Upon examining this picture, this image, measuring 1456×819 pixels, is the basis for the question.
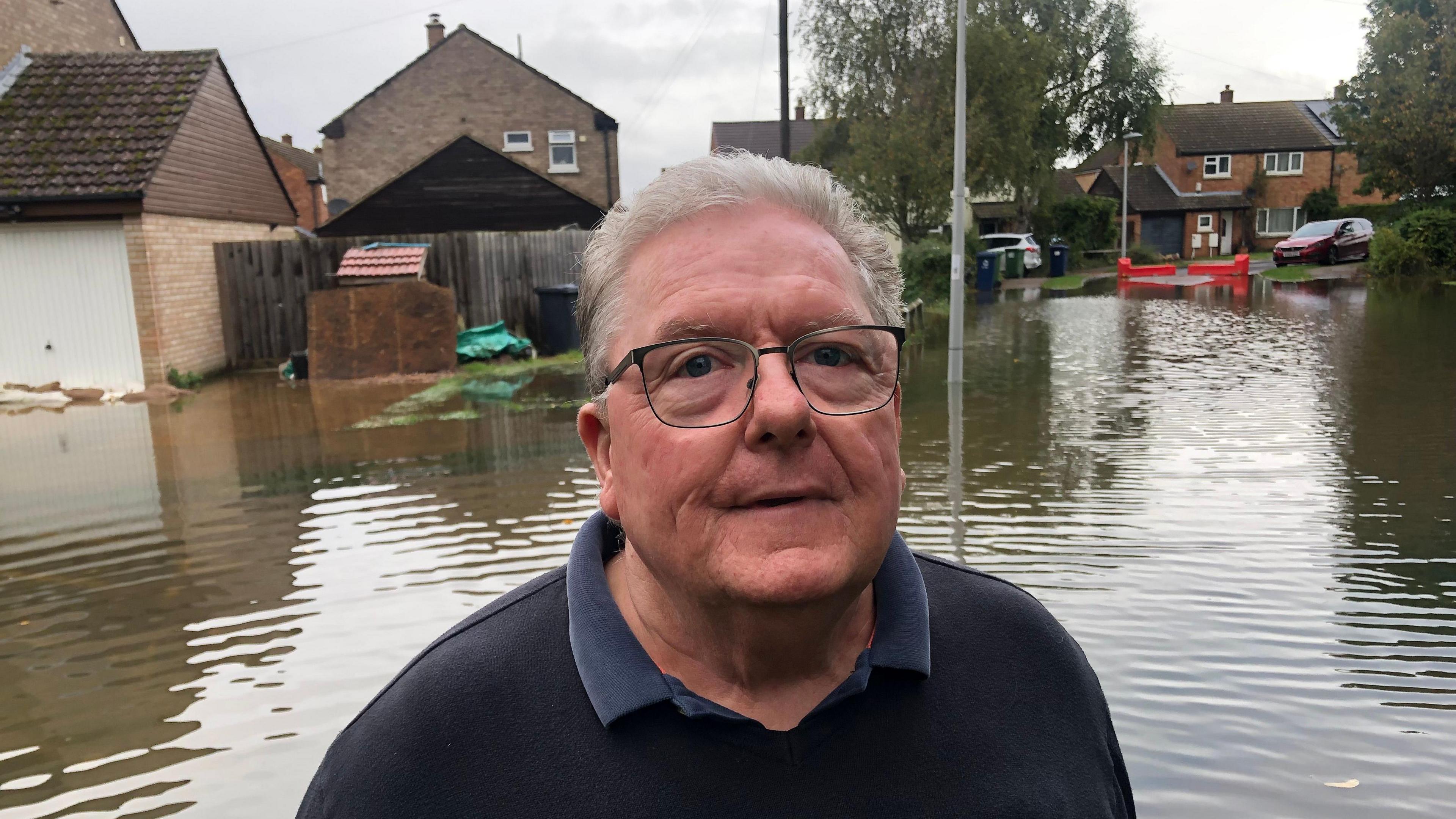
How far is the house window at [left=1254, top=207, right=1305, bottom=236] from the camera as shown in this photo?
52.5 m

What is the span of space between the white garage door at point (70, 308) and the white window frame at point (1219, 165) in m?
50.2

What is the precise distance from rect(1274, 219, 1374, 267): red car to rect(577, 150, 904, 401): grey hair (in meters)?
40.5

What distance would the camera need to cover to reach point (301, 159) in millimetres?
47656

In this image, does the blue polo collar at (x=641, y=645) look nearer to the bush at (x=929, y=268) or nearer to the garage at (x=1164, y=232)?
the bush at (x=929, y=268)

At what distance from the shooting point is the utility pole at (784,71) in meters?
22.7

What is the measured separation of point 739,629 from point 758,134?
5085cm

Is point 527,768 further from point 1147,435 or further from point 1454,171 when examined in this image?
point 1454,171

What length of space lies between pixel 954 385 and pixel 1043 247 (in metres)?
34.7

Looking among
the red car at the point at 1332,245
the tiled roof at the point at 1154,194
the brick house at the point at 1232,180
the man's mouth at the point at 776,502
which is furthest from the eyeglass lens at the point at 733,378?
the brick house at the point at 1232,180

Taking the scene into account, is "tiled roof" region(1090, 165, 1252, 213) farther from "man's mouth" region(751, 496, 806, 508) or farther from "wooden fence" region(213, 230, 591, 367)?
"man's mouth" region(751, 496, 806, 508)

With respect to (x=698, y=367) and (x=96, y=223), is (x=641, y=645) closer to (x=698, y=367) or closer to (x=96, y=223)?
(x=698, y=367)

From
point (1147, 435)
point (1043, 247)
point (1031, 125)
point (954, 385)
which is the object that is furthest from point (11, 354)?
point (1043, 247)

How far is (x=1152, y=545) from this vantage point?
6996 mm

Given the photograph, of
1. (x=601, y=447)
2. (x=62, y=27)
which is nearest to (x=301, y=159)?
(x=62, y=27)
